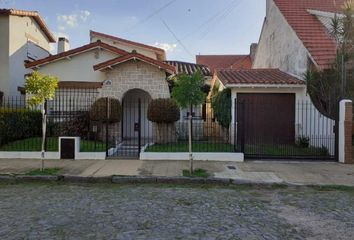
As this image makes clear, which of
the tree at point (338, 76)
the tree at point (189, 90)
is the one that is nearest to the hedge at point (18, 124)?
the tree at point (189, 90)

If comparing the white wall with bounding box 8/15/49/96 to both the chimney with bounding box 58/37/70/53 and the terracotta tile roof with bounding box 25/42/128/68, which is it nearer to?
the chimney with bounding box 58/37/70/53

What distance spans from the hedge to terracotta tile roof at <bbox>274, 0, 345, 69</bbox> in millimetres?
11876

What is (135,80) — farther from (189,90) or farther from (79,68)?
(189,90)

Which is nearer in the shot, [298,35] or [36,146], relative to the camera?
[36,146]

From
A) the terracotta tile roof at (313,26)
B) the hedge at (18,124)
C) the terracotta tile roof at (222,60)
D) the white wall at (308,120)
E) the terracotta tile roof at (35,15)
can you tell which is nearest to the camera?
the hedge at (18,124)

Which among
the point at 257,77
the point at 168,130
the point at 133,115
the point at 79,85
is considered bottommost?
the point at 168,130

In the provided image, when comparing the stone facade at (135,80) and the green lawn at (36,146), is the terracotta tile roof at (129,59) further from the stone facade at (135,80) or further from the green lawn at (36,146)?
the green lawn at (36,146)

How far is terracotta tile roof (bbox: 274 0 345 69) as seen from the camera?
17109mm

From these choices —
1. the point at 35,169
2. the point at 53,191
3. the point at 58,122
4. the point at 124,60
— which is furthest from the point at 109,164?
the point at 124,60

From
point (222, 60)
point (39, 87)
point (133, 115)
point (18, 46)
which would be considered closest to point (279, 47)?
point (133, 115)

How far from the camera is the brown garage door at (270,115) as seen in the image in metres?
17.2

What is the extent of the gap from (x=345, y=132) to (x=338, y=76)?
9.63ft

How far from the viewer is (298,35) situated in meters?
18.4

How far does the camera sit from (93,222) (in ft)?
20.2
